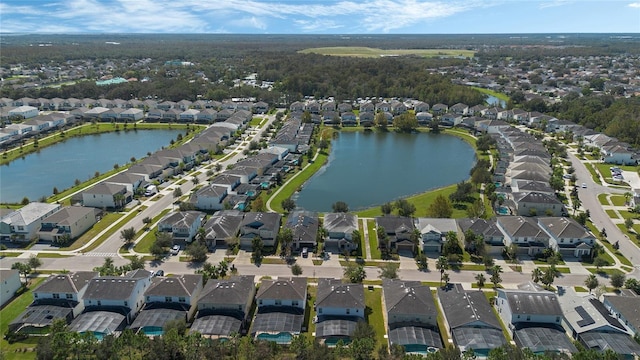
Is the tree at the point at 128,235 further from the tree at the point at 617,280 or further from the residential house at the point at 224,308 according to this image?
the tree at the point at 617,280

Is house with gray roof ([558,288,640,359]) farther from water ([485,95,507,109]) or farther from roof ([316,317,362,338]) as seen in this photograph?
water ([485,95,507,109])

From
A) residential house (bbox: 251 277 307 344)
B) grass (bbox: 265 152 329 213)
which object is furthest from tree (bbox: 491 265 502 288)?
grass (bbox: 265 152 329 213)

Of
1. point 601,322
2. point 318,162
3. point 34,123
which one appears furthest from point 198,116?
point 601,322

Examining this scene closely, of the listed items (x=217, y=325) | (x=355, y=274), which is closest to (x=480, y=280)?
(x=355, y=274)

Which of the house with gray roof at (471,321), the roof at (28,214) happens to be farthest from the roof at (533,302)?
the roof at (28,214)

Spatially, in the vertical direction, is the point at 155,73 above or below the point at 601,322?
above

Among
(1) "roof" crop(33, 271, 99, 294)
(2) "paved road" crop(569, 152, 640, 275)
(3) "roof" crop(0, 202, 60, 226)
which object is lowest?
(2) "paved road" crop(569, 152, 640, 275)

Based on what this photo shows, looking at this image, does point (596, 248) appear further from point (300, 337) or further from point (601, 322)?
point (300, 337)
